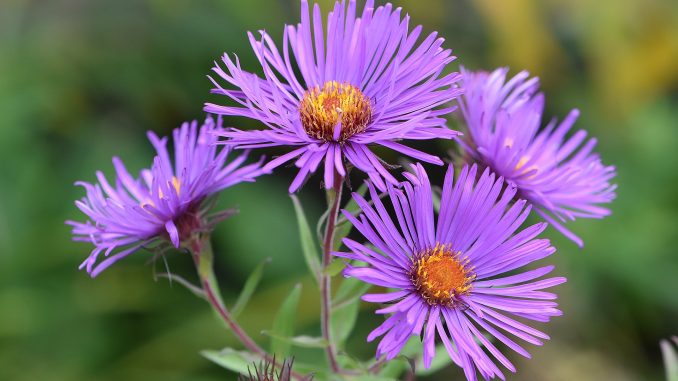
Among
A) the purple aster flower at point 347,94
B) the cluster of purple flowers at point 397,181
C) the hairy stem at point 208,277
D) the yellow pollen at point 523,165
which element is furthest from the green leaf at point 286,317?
the yellow pollen at point 523,165

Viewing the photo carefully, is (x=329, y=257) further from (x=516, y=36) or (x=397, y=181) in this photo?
(x=516, y=36)

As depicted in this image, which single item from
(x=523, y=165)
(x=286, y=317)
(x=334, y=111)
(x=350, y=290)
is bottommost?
(x=286, y=317)

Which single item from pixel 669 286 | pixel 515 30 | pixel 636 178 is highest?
pixel 515 30

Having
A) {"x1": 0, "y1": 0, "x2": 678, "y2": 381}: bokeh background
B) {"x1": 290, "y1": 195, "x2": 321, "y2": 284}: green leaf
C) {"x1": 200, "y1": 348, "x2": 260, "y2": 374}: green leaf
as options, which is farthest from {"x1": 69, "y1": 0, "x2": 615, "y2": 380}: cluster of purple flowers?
{"x1": 0, "y1": 0, "x2": 678, "y2": 381}: bokeh background

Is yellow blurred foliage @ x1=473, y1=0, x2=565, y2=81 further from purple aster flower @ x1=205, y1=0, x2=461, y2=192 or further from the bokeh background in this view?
purple aster flower @ x1=205, y1=0, x2=461, y2=192

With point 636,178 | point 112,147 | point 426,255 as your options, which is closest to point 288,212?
point 112,147

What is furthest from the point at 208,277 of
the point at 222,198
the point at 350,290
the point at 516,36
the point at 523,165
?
the point at 516,36

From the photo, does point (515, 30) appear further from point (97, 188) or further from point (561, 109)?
point (97, 188)

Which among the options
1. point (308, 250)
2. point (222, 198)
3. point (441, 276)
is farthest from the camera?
point (222, 198)
